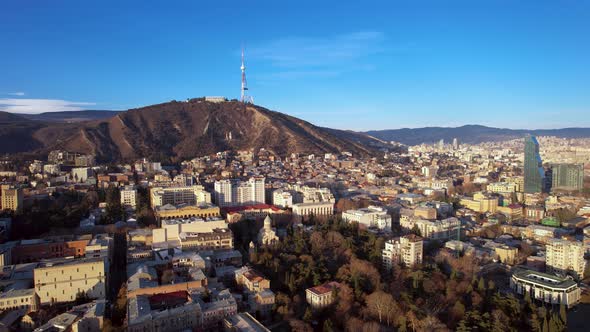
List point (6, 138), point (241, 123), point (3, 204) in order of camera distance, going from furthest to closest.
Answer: point (241, 123) < point (6, 138) < point (3, 204)

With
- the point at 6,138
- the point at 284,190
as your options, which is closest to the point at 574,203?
the point at 284,190

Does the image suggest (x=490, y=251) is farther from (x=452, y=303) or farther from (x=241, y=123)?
(x=241, y=123)

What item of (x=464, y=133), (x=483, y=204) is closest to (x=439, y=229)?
(x=483, y=204)

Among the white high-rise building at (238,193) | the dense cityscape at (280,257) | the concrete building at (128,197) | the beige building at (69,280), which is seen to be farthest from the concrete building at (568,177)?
the beige building at (69,280)

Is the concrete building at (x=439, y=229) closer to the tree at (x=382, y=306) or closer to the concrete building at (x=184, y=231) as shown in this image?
the concrete building at (x=184, y=231)

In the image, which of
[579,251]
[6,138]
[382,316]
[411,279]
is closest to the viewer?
[382,316]

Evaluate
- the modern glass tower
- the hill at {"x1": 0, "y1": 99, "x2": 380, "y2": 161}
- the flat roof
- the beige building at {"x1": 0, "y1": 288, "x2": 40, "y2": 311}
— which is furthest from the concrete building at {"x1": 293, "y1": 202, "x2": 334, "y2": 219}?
the hill at {"x1": 0, "y1": 99, "x2": 380, "y2": 161}

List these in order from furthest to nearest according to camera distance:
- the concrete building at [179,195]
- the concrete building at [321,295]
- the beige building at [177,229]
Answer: the concrete building at [179,195], the beige building at [177,229], the concrete building at [321,295]

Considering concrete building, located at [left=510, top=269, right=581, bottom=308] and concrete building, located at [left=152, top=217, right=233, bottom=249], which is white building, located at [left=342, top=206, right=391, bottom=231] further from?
concrete building, located at [left=510, top=269, right=581, bottom=308]
